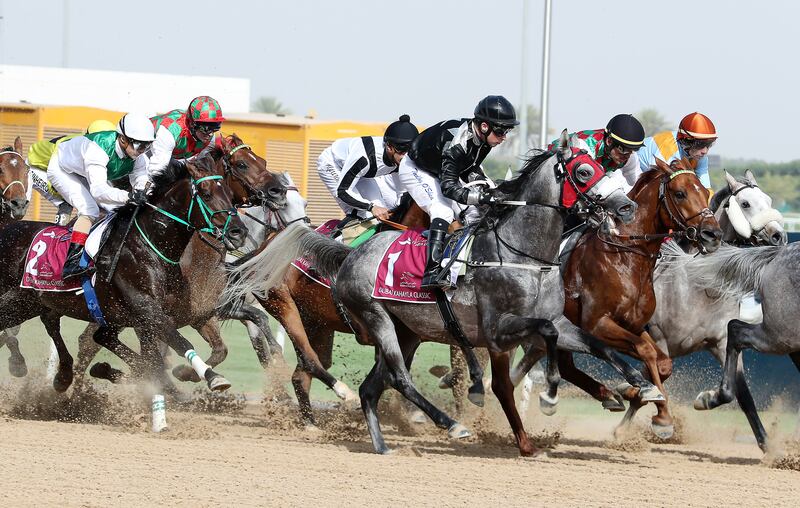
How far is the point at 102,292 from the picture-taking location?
816 centimetres

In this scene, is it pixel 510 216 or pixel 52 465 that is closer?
pixel 52 465

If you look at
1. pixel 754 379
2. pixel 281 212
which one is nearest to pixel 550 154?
pixel 281 212

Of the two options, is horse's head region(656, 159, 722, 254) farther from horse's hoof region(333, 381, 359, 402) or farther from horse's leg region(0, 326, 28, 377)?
horse's leg region(0, 326, 28, 377)

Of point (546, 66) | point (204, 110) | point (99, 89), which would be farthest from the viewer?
point (99, 89)

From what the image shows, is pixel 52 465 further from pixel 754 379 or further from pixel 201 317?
pixel 754 379

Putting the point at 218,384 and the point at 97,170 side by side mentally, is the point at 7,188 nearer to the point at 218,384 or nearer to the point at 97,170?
the point at 97,170

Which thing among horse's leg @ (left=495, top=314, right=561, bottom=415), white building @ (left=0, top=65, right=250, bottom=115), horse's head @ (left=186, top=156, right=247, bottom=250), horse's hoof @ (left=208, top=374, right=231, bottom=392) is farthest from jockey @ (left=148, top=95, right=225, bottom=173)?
white building @ (left=0, top=65, right=250, bottom=115)

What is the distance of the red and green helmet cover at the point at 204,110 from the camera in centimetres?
837

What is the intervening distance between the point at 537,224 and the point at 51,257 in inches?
144

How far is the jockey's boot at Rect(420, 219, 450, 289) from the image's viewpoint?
280 inches

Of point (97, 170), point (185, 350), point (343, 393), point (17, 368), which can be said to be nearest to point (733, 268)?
point (343, 393)

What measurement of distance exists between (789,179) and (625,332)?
41886 mm

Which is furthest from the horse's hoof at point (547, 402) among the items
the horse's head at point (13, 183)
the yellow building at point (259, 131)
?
the yellow building at point (259, 131)

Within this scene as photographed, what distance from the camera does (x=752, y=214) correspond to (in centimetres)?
830
